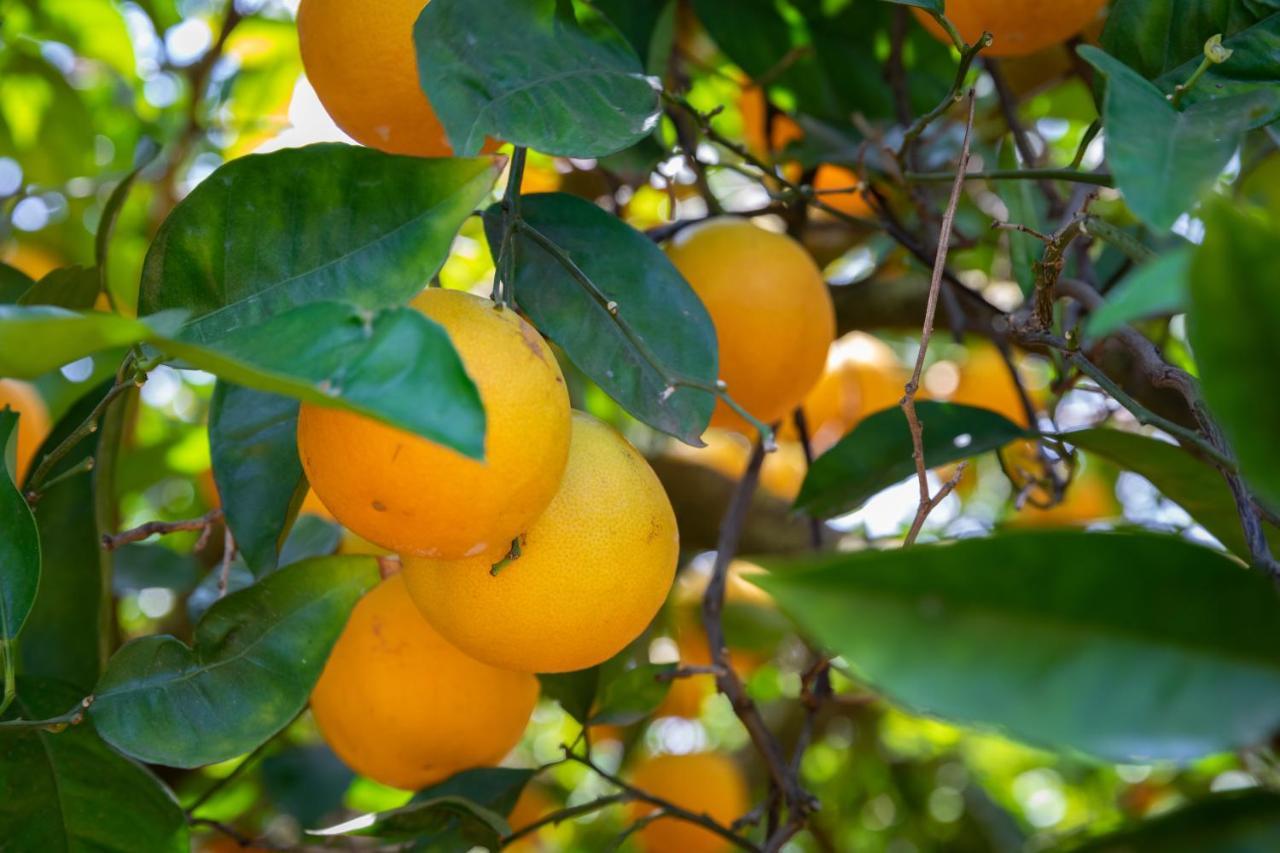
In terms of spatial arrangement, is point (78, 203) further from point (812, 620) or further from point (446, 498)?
point (812, 620)

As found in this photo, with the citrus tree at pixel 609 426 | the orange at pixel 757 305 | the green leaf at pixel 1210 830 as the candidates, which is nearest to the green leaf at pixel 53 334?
the citrus tree at pixel 609 426

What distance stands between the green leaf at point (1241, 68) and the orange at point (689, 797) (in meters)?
1.01

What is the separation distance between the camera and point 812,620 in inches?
16.3

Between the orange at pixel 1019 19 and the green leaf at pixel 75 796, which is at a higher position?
the orange at pixel 1019 19

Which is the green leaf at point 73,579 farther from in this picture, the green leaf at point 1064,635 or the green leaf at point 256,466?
the green leaf at point 1064,635

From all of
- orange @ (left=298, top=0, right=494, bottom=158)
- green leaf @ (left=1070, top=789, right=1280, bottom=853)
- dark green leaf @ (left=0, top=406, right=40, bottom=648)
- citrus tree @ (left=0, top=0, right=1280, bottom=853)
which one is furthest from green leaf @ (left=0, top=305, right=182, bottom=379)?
green leaf @ (left=1070, top=789, right=1280, bottom=853)

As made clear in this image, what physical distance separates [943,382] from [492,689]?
1.31 m

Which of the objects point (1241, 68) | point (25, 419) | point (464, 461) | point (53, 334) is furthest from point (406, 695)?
point (1241, 68)

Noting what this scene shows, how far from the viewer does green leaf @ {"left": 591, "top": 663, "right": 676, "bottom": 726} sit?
1109mm

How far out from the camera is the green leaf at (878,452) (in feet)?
3.63

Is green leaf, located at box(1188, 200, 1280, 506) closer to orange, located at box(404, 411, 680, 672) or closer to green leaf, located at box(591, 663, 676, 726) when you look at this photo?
orange, located at box(404, 411, 680, 672)

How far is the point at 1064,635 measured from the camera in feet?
1.45

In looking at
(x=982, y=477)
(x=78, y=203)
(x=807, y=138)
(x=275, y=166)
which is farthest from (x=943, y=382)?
(x=275, y=166)

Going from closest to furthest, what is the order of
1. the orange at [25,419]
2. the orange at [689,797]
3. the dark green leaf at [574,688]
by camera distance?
the dark green leaf at [574,688] < the orange at [25,419] < the orange at [689,797]
